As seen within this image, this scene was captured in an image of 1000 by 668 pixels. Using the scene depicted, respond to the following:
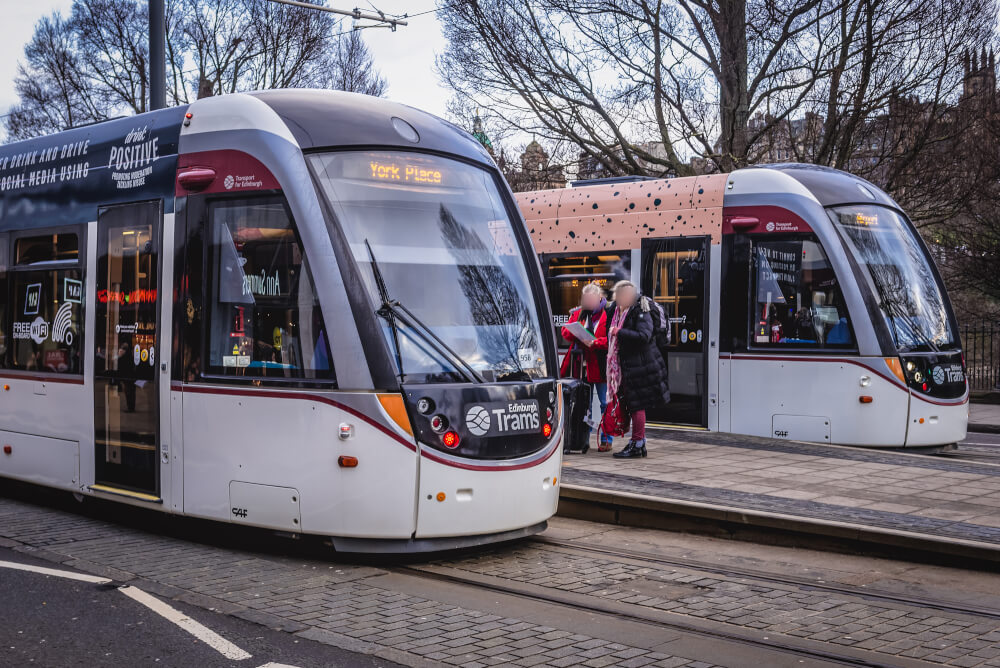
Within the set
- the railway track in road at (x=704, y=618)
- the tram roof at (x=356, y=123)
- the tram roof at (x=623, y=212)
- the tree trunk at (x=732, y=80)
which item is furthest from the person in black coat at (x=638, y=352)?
the tree trunk at (x=732, y=80)

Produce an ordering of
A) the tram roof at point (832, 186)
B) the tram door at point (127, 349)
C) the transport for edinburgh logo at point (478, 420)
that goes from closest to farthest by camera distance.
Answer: the transport for edinburgh logo at point (478, 420) → the tram door at point (127, 349) → the tram roof at point (832, 186)

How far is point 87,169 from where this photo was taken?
29.3 feet

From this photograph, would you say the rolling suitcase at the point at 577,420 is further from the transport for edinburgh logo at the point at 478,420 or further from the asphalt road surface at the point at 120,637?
the asphalt road surface at the point at 120,637

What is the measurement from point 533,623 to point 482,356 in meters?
2.01

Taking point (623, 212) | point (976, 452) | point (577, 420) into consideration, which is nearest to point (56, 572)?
point (577, 420)

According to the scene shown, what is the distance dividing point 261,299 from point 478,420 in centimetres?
164

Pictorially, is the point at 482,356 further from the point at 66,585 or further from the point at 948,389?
the point at 948,389

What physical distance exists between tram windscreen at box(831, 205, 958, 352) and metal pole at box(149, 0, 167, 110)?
855cm

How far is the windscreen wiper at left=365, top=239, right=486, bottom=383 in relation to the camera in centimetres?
698

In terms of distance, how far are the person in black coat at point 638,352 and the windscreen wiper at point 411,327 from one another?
4.03 metres

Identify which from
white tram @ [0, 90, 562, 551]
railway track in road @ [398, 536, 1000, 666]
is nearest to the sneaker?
railway track in road @ [398, 536, 1000, 666]

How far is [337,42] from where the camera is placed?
29.9m

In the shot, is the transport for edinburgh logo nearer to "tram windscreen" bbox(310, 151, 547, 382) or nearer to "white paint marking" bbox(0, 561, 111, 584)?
"tram windscreen" bbox(310, 151, 547, 382)

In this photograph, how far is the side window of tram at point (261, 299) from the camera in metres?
7.11
